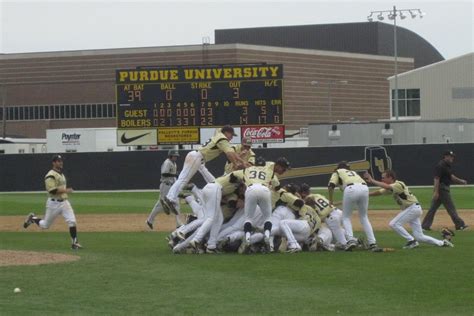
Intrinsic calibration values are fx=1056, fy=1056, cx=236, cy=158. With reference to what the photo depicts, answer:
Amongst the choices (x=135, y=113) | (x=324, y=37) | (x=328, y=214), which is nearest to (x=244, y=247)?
(x=328, y=214)

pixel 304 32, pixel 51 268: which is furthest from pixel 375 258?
pixel 304 32

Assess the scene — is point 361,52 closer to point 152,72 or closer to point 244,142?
point 152,72

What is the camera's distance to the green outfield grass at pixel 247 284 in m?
11.2

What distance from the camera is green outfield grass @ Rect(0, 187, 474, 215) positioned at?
1361 inches

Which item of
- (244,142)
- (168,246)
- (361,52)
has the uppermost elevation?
(361,52)

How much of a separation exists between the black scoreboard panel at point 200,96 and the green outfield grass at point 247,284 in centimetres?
2327

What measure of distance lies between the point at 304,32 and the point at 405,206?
306ft

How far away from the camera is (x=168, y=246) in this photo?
19.0 m

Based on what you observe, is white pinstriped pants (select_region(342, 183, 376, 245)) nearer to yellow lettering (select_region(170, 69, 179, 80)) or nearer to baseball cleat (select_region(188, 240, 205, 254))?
baseball cleat (select_region(188, 240, 205, 254))

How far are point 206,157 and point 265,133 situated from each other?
2308cm

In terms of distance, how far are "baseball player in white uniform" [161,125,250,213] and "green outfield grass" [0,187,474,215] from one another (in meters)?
13.4

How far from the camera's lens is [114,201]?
129 ft

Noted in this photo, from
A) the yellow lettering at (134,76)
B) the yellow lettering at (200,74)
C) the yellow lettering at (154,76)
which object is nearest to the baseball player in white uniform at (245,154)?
the yellow lettering at (200,74)

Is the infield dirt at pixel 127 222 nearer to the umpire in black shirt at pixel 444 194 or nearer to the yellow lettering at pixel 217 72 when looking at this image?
the umpire in black shirt at pixel 444 194
